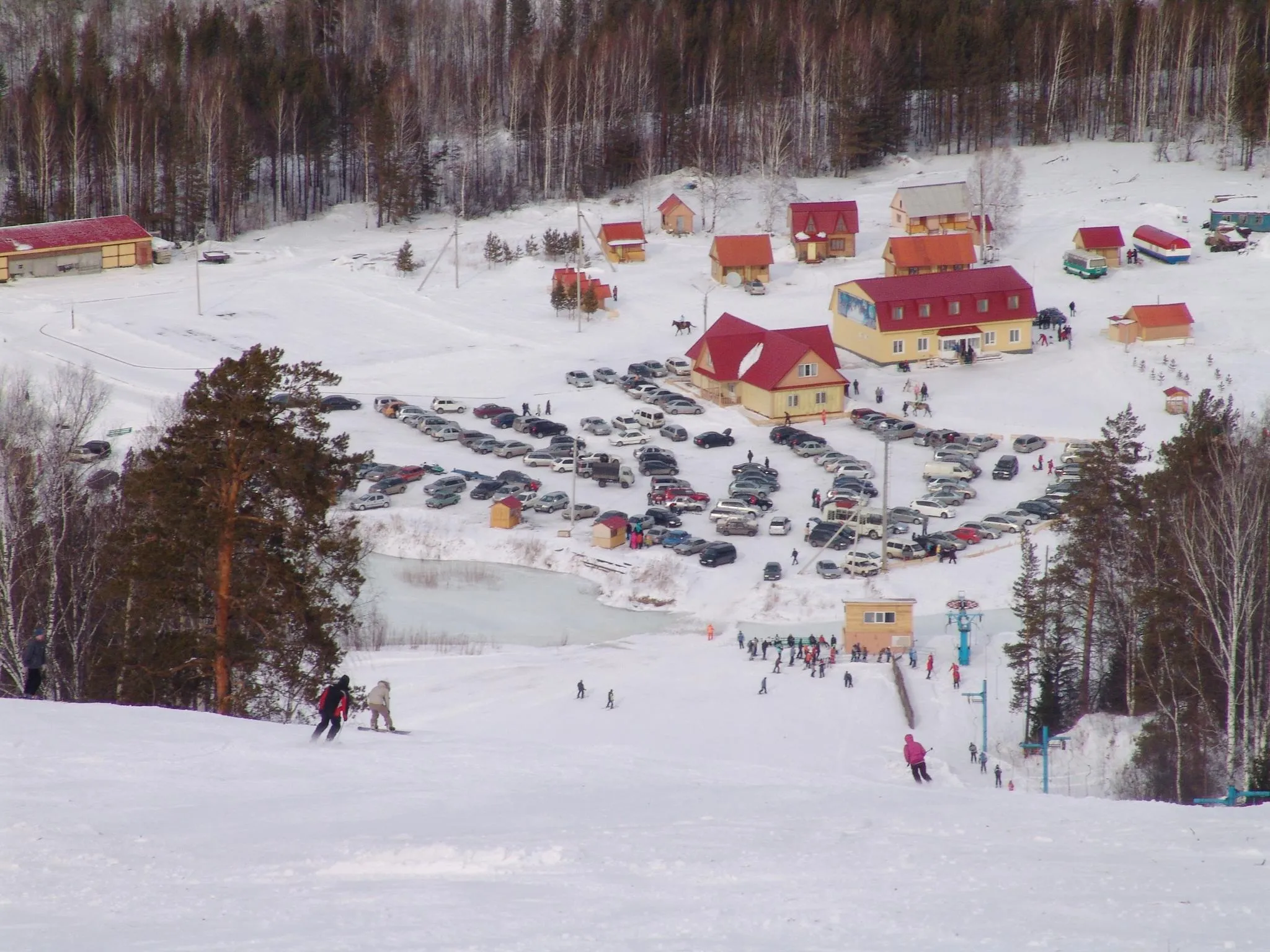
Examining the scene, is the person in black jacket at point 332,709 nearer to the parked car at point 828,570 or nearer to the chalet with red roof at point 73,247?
the parked car at point 828,570

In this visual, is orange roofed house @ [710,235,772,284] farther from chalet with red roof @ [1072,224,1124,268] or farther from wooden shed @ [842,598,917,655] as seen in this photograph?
wooden shed @ [842,598,917,655]

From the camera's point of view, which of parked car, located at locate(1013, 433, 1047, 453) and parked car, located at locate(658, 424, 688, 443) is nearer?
parked car, located at locate(1013, 433, 1047, 453)

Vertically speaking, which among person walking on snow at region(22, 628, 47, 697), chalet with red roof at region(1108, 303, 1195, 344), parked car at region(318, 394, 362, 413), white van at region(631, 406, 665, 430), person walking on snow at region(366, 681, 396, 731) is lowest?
person walking on snow at region(366, 681, 396, 731)

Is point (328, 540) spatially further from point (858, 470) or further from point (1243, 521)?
point (858, 470)

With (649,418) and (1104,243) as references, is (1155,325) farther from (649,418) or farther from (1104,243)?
(649,418)

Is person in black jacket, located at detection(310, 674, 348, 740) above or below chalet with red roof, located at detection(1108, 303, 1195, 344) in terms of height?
below

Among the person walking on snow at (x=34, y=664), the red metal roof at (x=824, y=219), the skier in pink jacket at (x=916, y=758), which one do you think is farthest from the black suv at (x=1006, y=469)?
the person walking on snow at (x=34, y=664)

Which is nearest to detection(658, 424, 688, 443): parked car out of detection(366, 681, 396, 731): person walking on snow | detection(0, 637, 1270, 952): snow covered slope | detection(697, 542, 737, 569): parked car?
detection(697, 542, 737, 569): parked car
